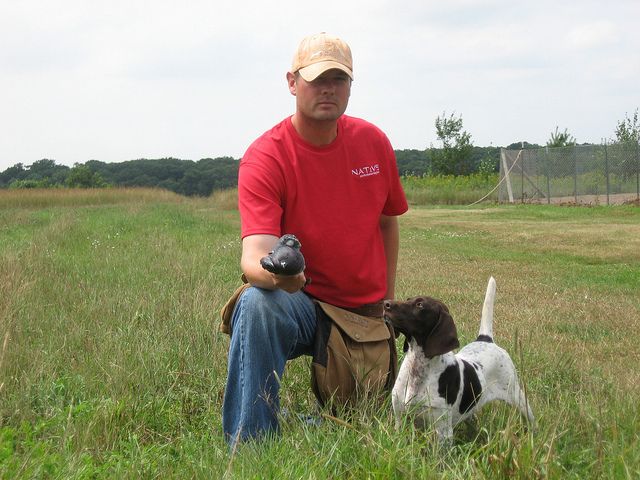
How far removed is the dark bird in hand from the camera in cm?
317

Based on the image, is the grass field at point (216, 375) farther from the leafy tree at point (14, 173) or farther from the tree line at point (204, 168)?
the leafy tree at point (14, 173)

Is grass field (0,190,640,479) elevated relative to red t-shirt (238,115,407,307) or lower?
lower

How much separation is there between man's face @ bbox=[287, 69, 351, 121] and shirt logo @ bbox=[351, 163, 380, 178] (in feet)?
1.06

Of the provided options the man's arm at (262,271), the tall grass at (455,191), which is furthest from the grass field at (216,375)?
the tall grass at (455,191)

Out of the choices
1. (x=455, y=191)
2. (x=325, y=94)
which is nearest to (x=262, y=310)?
(x=325, y=94)

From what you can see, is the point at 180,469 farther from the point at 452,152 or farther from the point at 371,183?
the point at 452,152

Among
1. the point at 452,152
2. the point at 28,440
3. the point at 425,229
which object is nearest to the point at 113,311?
the point at 28,440

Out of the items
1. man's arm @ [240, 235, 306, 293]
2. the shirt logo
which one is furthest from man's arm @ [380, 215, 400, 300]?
man's arm @ [240, 235, 306, 293]

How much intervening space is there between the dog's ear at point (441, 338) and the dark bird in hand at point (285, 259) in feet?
2.00

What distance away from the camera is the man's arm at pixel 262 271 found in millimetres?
3332

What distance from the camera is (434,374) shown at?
3418 millimetres

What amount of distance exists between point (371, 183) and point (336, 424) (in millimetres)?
1260

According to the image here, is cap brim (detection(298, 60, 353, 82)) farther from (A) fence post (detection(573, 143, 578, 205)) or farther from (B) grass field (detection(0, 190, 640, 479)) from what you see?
(A) fence post (detection(573, 143, 578, 205))

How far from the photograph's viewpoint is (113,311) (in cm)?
599
